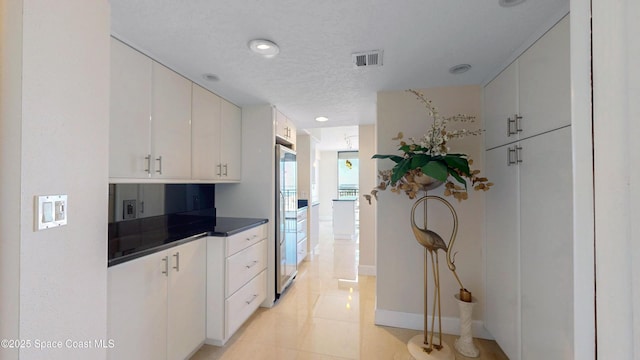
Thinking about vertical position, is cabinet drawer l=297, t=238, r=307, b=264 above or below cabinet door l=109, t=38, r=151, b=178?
below

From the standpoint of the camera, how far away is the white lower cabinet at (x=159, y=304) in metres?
1.33

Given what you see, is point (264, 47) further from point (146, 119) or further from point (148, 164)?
point (148, 164)

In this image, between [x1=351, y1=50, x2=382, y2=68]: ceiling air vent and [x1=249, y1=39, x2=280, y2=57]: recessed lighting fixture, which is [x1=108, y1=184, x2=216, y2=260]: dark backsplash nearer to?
[x1=249, y1=39, x2=280, y2=57]: recessed lighting fixture

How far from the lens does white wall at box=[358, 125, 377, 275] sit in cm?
353

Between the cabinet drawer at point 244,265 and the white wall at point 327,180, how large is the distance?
598cm

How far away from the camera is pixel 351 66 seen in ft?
6.11

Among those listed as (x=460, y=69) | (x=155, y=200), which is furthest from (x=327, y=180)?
(x=460, y=69)

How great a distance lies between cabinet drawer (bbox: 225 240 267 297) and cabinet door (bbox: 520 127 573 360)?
80.0 inches

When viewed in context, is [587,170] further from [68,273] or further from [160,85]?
[160,85]

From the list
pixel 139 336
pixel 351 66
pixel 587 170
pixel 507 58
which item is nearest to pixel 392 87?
pixel 351 66

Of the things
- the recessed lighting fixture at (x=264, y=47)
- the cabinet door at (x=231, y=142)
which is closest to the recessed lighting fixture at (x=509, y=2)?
the recessed lighting fixture at (x=264, y=47)

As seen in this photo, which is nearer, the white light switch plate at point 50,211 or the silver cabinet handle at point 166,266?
the white light switch plate at point 50,211

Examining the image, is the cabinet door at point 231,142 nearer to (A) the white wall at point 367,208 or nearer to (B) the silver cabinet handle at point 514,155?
(A) the white wall at point 367,208

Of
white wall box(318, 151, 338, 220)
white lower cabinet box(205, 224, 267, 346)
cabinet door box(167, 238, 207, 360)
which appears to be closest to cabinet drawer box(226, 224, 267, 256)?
white lower cabinet box(205, 224, 267, 346)
